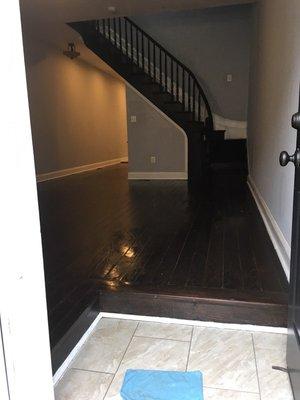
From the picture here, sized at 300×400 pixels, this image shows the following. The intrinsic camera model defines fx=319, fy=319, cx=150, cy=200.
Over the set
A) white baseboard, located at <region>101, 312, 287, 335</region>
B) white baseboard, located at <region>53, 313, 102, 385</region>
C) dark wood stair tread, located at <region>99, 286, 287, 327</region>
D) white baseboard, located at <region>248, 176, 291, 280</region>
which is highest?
white baseboard, located at <region>248, 176, 291, 280</region>

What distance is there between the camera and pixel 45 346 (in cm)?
101

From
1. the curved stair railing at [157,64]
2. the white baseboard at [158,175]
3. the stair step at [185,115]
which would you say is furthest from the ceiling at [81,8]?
the white baseboard at [158,175]

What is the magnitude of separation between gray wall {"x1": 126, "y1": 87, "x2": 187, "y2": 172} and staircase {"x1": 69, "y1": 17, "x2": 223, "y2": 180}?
0.53 feet

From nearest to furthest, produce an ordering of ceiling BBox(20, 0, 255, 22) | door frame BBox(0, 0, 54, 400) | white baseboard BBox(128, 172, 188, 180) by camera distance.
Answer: door frame BBox(0, 0, 54, 400) → ceiling BBox(20, 0, 255, 22) → white baseboard BBox(128, 172, 188, 180)

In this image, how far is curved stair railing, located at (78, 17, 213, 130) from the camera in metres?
5.92

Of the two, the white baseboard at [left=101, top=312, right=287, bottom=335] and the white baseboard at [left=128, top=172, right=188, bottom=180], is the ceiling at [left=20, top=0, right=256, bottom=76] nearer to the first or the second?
the white baseboard at [left=128, top=172, right=188, bottom=180]

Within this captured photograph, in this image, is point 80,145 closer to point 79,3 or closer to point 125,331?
point 79,3

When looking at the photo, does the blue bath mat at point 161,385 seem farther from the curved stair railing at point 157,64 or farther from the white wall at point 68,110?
the white wall at point 68,110

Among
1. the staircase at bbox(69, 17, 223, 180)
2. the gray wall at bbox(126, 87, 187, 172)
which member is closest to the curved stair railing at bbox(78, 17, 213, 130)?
the staircase at bbox(69, 17, 223, 180)

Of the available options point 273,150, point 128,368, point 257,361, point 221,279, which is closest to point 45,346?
point 128,368

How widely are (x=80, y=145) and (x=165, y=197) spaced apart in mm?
4111

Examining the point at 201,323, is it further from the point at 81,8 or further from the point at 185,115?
the point at 185,115

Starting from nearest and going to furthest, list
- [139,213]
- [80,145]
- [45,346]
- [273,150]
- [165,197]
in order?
[45,346] → [273,150] → [139,213] → [165,197] → [80,145]

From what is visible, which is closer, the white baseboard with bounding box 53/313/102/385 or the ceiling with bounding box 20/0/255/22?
the white baseboard with bounding box 53/313/102/385
